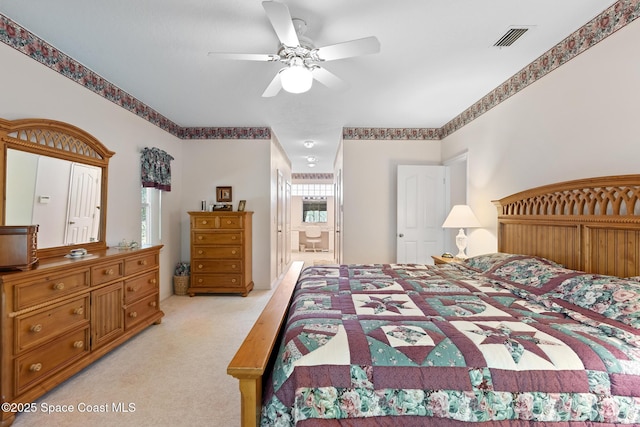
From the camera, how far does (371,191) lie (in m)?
5.04

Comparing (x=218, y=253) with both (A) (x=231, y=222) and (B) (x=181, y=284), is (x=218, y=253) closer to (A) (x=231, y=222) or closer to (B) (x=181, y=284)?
(A) (x=231, y=222)

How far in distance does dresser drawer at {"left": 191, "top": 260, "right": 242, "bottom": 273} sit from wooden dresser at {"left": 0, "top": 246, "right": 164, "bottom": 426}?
1413mm

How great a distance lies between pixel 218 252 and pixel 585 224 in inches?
164

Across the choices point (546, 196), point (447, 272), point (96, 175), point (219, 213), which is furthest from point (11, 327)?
point (546, 196)

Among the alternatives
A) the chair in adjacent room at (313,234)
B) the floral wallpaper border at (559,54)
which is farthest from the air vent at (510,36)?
the chair in adjacent room at (313,234)

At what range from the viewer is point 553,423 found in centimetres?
117

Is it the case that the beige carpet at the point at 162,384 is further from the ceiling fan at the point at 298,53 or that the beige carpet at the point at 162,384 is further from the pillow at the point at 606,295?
the ceiling fan at the point at 298,53

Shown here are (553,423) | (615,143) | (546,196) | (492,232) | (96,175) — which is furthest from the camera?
(492,232)

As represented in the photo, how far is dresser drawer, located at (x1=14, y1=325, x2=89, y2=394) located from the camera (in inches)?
75.6

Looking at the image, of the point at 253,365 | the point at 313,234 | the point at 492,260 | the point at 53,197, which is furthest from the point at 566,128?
the point at 313,234

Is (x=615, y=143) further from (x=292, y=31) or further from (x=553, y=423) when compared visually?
(x=292, y=31)

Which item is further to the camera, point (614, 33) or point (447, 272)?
point (447, 272)

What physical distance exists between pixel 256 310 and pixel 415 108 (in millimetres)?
3331

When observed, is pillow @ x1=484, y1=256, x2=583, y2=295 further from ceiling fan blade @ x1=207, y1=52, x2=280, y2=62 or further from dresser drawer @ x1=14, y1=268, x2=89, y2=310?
dresser drawer @ x1=14, y1=268, x2=89, y2=310
